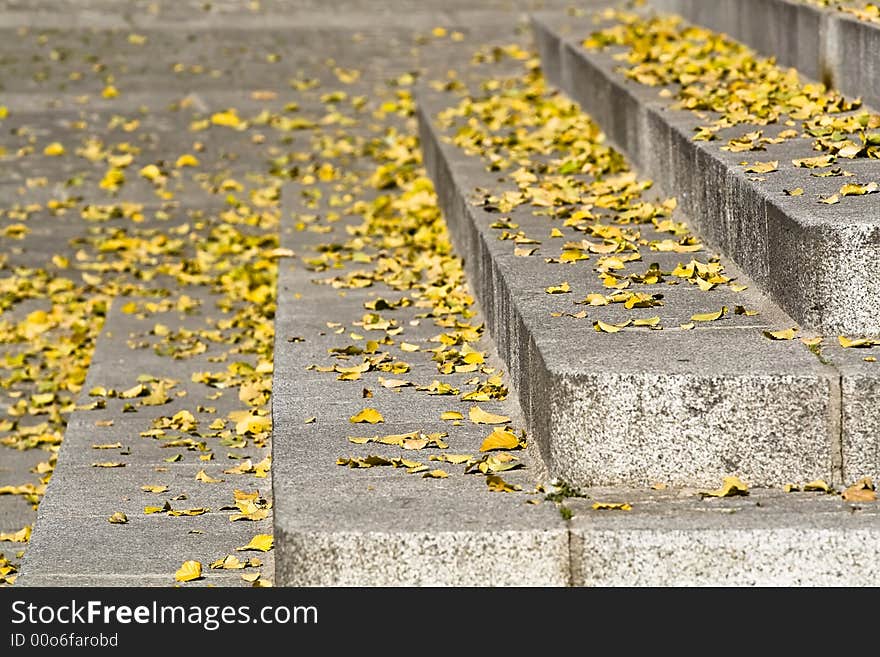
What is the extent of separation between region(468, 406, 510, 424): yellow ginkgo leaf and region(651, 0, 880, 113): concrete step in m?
2.03

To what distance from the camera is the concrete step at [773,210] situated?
3.68 meters

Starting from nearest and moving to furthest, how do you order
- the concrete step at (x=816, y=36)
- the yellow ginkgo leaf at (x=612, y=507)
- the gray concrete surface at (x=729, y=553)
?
the gray concrete surface at (x=729, y=553), the yellow ginkgo leaf at (x=612, y=507), the concrete step at (x=816, y=36)

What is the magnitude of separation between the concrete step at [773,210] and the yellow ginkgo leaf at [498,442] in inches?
31.7

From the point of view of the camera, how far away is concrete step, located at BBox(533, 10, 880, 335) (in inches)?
145

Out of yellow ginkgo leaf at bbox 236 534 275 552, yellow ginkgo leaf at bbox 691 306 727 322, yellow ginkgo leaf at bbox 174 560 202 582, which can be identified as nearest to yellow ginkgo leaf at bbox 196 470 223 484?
yellow ginkgo leaf at bbox 236 534 275 552

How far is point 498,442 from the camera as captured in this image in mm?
3785

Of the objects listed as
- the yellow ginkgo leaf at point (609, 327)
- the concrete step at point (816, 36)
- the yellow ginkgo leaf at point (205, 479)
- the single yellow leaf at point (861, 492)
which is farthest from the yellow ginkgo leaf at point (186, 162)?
the single yellow leaf at point (861, 492)

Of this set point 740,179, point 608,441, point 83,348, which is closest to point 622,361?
point 608,441

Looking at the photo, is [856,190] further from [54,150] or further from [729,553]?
[54,150]

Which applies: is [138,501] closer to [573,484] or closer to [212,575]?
[212,575]

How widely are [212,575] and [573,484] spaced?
944mm

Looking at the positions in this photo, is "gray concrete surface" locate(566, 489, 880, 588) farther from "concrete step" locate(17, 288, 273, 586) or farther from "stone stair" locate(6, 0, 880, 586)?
"concrete step" locate(17, 288, 273, 586)

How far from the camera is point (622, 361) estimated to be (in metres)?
3.53

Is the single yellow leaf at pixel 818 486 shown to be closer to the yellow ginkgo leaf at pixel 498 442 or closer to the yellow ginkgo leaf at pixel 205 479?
the yellow ginkgo leaf at pixel 498 442
